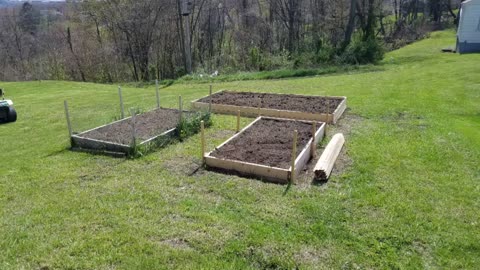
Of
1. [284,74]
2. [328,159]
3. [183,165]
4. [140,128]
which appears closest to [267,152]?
[328,159]

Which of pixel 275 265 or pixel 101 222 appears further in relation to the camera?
pixel 101 222

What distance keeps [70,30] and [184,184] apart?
20.9m

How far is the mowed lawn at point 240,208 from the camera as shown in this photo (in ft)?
9.93

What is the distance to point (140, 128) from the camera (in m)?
6.46

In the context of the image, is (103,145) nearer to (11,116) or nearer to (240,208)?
(240,208)

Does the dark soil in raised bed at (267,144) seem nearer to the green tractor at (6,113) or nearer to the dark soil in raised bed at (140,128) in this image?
the dark soil in raised bed at (140,128)

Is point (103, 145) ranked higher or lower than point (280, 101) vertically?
lower

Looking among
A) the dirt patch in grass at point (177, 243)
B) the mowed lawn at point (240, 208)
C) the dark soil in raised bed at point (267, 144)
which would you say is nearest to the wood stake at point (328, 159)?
the mowed lawn at point (240, 208)

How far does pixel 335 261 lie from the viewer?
2.94 m

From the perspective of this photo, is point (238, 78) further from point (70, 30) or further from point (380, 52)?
point (70, 30)

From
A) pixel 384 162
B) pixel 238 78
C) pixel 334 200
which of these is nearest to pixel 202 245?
pixel 334 200

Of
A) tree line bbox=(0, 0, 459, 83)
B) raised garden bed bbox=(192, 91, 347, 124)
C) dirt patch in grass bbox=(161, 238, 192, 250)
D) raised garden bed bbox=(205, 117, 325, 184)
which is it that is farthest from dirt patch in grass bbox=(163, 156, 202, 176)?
tree line bbox=(0, 0, 459, 83)

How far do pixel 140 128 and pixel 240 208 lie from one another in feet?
11.2

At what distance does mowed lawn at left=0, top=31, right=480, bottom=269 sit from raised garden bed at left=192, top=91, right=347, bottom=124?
74cm
